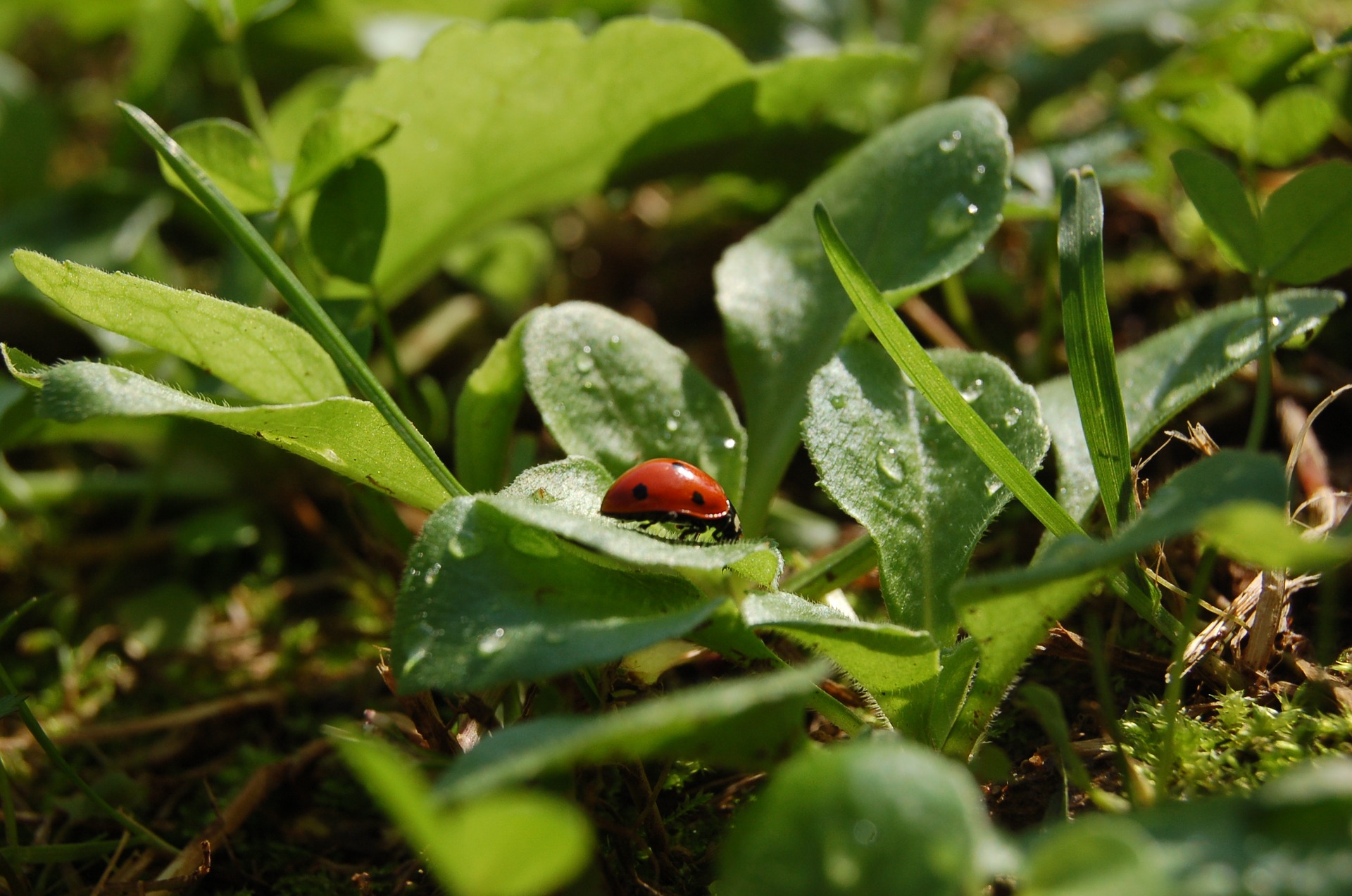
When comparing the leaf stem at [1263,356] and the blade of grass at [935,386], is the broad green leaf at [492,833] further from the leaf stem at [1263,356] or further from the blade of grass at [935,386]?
the leaf stem at [1263,356]

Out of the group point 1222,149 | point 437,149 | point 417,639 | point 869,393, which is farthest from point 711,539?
point 1222,149

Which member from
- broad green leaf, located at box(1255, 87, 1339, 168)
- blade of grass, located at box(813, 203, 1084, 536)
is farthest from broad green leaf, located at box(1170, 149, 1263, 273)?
broad green leaf, located at box(1255, 87, 1339, 168)

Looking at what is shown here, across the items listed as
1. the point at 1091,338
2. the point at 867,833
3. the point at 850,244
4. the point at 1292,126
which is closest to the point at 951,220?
the point at 850,244

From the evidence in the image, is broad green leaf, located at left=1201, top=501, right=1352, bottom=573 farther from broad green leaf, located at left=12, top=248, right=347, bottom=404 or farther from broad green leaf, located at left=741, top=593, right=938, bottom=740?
broad green leaf, located at left=12, top=248, right=347, bottom=404

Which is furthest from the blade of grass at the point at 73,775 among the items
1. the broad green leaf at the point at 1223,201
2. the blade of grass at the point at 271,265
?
the broad green leaf at the point at 1223,201

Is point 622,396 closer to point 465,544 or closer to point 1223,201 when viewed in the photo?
point 465,544

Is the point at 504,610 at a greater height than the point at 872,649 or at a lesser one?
greater

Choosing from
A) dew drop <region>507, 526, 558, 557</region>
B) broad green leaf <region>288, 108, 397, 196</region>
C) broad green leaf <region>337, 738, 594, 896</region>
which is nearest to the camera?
broad green leaf <region>337, 738, 594, 896</region>
